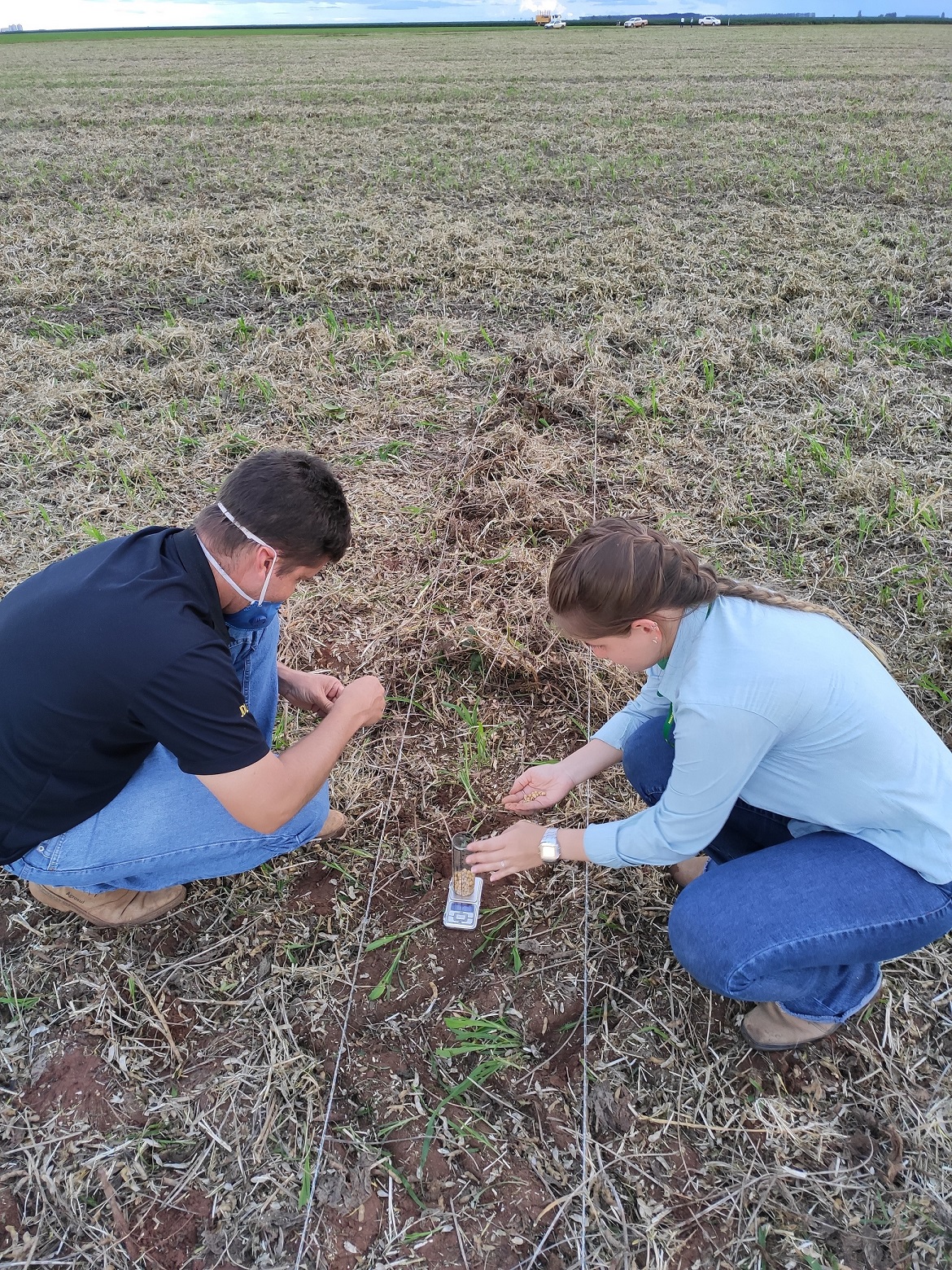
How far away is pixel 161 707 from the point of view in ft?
5.11

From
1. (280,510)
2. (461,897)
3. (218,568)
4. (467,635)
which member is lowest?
(461,897)

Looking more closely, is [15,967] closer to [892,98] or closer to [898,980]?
[898,980]

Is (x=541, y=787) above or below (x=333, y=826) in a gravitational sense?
above

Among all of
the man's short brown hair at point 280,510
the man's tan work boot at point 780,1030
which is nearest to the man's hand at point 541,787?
the man's tan work boot at point 780,1030

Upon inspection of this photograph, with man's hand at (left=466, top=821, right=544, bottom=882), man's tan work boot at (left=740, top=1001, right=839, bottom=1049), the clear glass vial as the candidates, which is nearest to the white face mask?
man's hand at (left=466, top=821, right=544, bottom=882)

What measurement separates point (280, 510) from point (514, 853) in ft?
3.19

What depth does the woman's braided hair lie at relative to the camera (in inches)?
62.1

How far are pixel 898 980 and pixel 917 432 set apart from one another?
11.1 feet

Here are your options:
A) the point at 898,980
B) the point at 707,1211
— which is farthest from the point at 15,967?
the point at 898,980

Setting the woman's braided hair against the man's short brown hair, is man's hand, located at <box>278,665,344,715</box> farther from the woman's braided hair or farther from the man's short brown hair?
the woman's braided hair

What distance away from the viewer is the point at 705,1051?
1.92 meters

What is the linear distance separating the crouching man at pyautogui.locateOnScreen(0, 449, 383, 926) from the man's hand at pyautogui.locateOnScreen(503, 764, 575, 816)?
477mm

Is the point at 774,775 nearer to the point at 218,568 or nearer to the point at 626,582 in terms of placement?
the point at 626,582

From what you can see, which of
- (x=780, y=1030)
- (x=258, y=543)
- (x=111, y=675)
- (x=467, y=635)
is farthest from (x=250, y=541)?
(x=780, y=1030)
